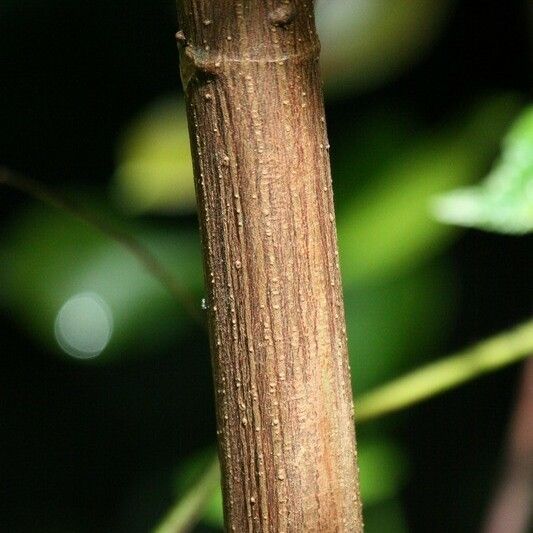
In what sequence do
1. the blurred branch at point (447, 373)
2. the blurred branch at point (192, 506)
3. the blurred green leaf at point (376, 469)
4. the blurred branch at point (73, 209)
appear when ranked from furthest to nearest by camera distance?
1. the blurred green leaf at point (376, 469)
2. the blurred branch at point (447, 373)
3. the blurred branch at point (192, 506)
4. the blurred branch at point (73, 209)

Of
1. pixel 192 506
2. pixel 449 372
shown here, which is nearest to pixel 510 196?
pixel 449 372

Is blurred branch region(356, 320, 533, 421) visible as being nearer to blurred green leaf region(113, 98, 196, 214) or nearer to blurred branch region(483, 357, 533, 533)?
blurred branch region(483, 357, 533, 533)

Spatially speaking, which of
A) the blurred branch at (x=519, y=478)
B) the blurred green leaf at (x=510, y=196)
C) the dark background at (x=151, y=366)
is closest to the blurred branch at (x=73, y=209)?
the blurred green leaf at (x=510, y=196)

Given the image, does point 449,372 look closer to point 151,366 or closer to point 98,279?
point 98,279

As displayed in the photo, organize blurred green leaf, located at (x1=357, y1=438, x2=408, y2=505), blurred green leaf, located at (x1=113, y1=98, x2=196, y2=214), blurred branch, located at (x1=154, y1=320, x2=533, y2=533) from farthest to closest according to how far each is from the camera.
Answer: blurred green leaf, located at (x1=113, y1=98, x2=196, y2=214), blurred green leaf, located at (x1=357, y1=438, x2=408, y2=505), blurred branch, located at (x1=154, y1=320, x2=533, y2=533)

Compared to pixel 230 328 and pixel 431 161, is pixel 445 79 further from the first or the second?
pixel 230 328

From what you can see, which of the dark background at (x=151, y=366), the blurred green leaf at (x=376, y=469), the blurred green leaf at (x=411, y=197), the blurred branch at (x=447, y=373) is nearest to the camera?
the blurred branch at (x=447, y=373)

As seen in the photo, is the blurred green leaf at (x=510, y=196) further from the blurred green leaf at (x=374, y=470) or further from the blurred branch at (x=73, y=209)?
the blurred green leaf at (x=374, y=470)

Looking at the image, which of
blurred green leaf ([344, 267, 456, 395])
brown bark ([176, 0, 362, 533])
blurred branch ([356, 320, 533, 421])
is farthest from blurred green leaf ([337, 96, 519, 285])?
brown bark ([176, 0, 362, 533])
